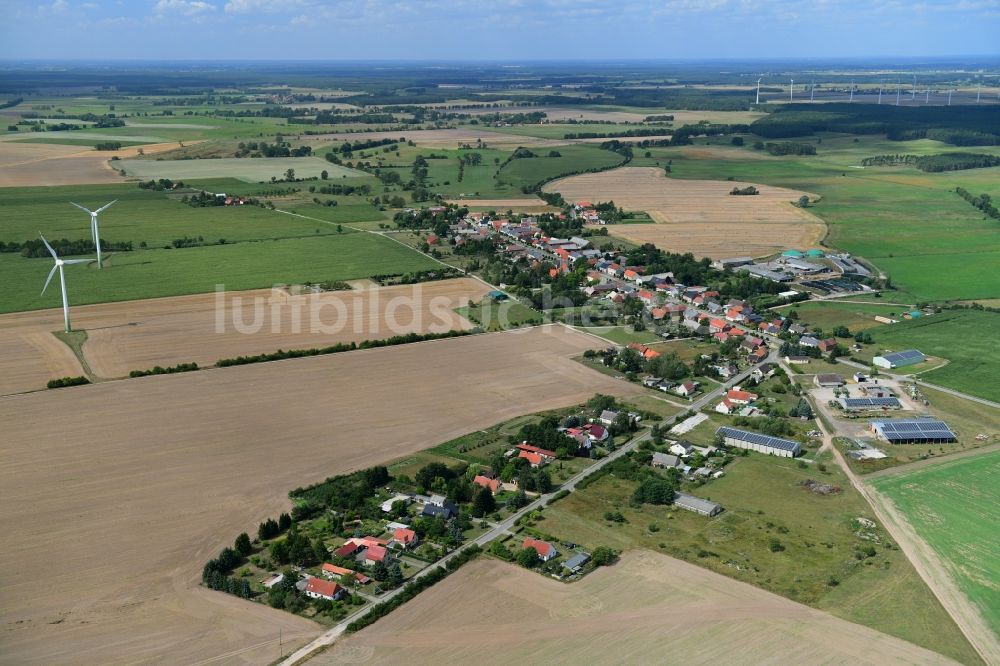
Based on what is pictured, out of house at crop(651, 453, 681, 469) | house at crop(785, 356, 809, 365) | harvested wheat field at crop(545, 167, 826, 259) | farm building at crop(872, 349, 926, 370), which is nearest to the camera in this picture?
house at crop(651, 453, 681, 469)

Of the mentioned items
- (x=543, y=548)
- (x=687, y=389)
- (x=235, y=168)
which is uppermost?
(x=235, y=168)

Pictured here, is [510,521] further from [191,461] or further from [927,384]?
[927,384]

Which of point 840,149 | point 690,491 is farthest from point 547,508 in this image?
point 840,149

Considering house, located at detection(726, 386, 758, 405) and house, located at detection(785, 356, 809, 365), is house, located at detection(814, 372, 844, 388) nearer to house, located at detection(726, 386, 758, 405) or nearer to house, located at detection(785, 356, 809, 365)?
house, located at detection(785, 356, 809, 365)

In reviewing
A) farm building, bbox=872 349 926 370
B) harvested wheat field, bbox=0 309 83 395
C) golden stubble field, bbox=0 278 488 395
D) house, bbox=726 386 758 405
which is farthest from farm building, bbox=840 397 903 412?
harvested wheat field, bbox=0 309 83 395

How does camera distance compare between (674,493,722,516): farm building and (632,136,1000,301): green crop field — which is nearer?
(674,493,722,516): farm building

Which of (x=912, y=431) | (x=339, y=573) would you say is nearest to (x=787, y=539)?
(x=912, y=431)

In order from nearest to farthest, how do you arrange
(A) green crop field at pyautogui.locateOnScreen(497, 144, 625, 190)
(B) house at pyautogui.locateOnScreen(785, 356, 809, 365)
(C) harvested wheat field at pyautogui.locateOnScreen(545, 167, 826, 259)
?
(B) house at pyautogui.locateOnScreen(785, 356, 809, 365) → (C) harvested wheat field at pyautogui.locateOnScreen(545, 167, 826, 259) → (A) green crop field at pyautogui.locateOnScreen(497, 144, 625, 190)

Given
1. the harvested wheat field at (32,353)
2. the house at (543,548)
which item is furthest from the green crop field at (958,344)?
the harvested wheat field at (32,353)
